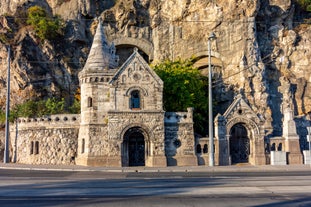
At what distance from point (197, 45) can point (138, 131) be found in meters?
21.8

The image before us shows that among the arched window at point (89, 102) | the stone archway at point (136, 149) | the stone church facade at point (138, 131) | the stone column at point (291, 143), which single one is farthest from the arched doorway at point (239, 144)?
the arched window at point (89, 102)

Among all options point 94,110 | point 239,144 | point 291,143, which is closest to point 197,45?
point 239,144

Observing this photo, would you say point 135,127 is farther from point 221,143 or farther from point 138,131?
point 221,143

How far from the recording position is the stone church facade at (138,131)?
30.2m

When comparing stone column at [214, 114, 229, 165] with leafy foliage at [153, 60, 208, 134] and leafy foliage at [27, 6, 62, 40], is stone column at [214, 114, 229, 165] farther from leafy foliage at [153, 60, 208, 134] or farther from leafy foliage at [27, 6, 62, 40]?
leafy foliage at [27, 6, 62, 40]

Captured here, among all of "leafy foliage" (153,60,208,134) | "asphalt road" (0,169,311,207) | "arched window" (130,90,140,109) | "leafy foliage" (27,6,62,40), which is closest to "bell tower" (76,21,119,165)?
"arched window" (130,90,140,109)

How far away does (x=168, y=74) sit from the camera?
125 ft

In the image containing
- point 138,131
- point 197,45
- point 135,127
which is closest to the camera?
point 135,127

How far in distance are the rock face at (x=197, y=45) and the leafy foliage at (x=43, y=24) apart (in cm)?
111

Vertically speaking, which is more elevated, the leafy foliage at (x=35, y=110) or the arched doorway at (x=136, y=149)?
the leafy foliage at (x=35, y=110)

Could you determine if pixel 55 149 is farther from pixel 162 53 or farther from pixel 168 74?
pixel 162 53

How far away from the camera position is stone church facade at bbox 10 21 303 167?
30188 millimetres

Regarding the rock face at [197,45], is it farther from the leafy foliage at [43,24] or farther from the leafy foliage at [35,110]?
the leafy foliage at [35,110]

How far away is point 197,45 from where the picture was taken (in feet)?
161
